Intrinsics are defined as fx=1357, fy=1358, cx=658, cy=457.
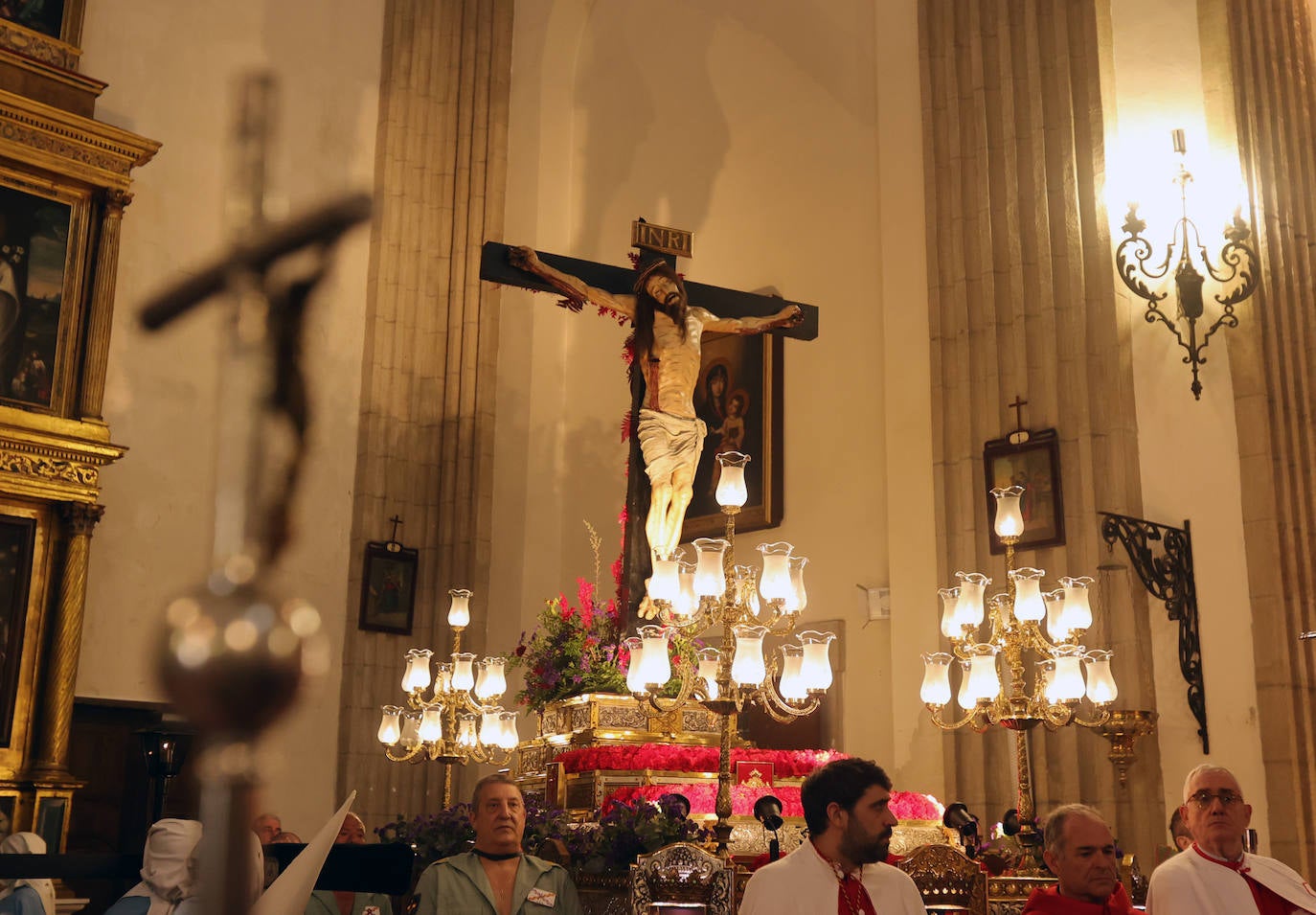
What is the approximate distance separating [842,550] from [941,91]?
12.3ft

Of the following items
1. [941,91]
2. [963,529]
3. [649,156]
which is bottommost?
[963,529]

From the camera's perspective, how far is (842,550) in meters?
11.2

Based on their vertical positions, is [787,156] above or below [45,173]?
above

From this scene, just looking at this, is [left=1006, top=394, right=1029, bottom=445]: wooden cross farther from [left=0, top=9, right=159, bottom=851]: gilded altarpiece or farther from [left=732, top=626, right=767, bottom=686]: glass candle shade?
[left=0, top=9, right=159, bottom=851]: gilded altarpiece

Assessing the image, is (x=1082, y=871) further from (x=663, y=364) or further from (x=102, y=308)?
(x=102, y=308)

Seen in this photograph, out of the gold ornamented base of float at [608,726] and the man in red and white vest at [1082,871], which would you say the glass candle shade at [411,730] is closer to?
the gold ornamented base of float at [608,726]

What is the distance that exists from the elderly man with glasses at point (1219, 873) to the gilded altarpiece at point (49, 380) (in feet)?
24.4

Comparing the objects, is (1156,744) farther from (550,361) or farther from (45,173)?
(45,173)

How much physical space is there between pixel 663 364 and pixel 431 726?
280cm

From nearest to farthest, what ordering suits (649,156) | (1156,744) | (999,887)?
(999,887) < (1156,744) < (649,156)

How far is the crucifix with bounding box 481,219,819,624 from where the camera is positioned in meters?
8.59

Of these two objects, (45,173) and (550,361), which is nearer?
(45,173)

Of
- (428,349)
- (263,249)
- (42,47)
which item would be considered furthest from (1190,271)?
(263,249)

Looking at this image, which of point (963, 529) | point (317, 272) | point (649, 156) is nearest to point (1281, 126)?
point (963, 529)
